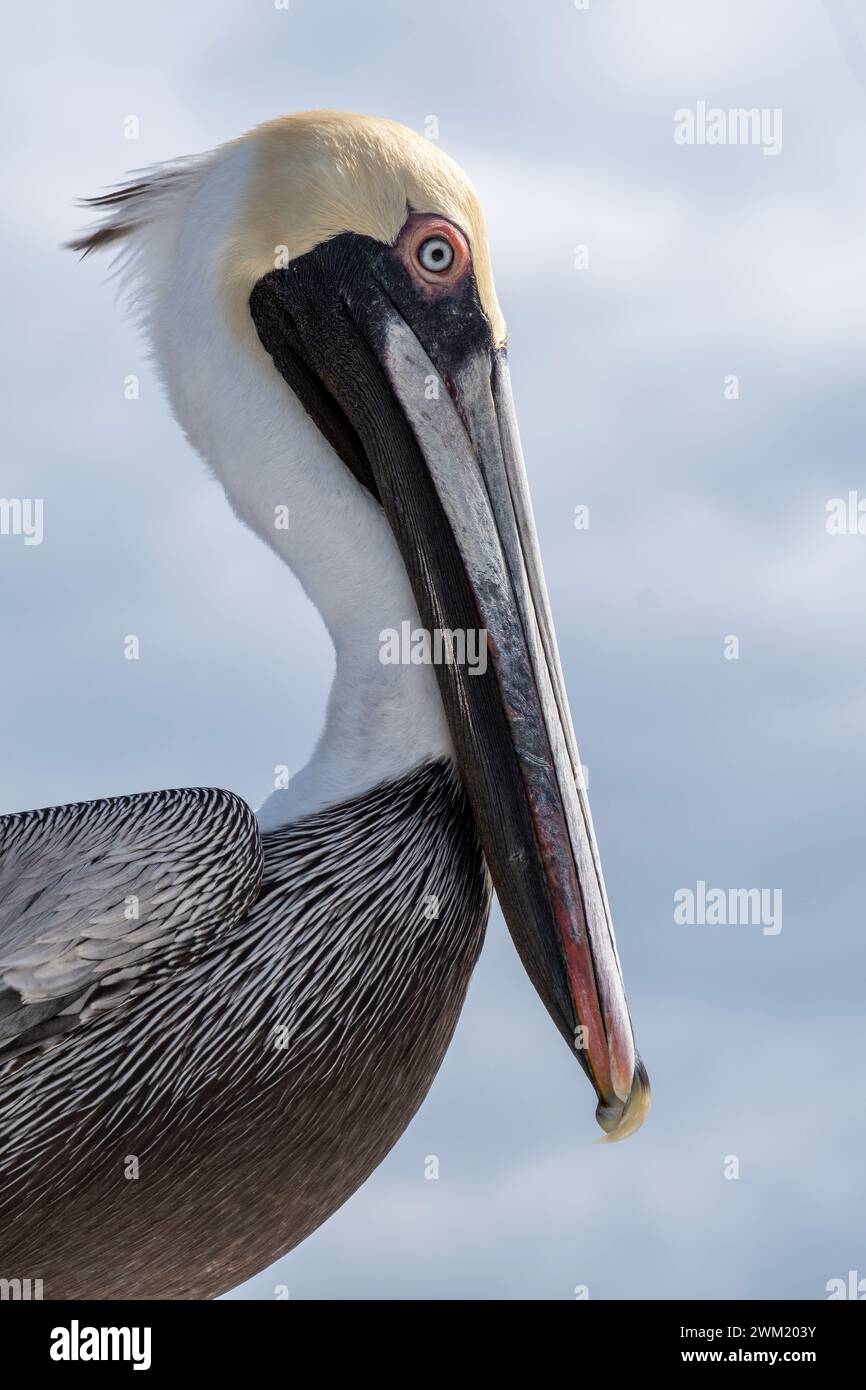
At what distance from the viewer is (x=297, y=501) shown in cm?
591

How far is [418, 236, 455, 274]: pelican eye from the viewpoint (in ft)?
19.0

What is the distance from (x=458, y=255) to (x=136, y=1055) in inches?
101

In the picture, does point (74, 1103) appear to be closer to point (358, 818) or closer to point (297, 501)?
point (358, 818)

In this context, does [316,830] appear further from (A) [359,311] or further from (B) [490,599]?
(A) [359,311]

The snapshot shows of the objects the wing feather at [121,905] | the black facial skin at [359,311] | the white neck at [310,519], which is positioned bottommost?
the wing feather at [121,905]

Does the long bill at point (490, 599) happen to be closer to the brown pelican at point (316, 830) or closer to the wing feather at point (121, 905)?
the brown pelican at point (316, 830)

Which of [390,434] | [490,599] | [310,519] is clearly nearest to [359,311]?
[390,434]

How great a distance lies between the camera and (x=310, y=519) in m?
5.91

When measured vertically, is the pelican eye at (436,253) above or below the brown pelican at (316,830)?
above

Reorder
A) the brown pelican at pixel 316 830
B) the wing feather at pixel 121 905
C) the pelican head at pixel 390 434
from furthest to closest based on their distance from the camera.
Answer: the pelican head at pixel 390 434 → the brown pelican at pixel 316 830 → the wing feather at pixel 121 905

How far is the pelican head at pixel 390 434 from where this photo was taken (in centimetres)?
563

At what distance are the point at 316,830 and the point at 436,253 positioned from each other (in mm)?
1801

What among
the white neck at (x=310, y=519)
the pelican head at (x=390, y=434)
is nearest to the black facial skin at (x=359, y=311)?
the pelican head at (x=390, y=434)

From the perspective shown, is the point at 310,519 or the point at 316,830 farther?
the point at 310,519
